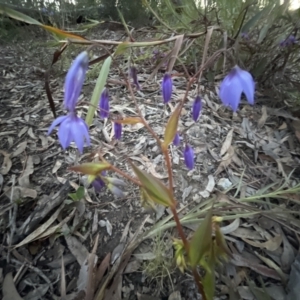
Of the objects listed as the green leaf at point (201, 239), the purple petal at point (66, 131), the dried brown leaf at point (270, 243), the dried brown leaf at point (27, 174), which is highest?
the purple petal at point (66, 131)

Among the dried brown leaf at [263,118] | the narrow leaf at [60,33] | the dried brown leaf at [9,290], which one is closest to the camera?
the narrow leaf at [60,33]

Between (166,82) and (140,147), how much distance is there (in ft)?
1.89

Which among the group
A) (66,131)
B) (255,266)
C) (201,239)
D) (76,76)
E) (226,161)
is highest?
(76,76)

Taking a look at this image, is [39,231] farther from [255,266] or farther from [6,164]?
[255,266]

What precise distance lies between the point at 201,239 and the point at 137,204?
581mm

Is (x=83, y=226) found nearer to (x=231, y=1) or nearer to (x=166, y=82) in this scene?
(x=166, y=82)

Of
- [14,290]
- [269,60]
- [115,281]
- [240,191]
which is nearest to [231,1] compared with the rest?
[269,60]

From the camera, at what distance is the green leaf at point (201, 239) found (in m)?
0.58

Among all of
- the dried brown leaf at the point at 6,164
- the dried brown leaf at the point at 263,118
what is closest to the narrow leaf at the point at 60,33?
the dried brown leaf at the point at 6,164

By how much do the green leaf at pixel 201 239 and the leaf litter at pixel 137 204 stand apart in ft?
1.20

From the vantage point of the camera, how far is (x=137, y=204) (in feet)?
3.78

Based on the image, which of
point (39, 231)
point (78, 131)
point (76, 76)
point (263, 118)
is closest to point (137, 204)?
point (39, 231)

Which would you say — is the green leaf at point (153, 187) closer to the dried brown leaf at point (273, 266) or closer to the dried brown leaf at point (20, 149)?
the dried brown leaf at point (273, 266)

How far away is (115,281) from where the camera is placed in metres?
0.92
